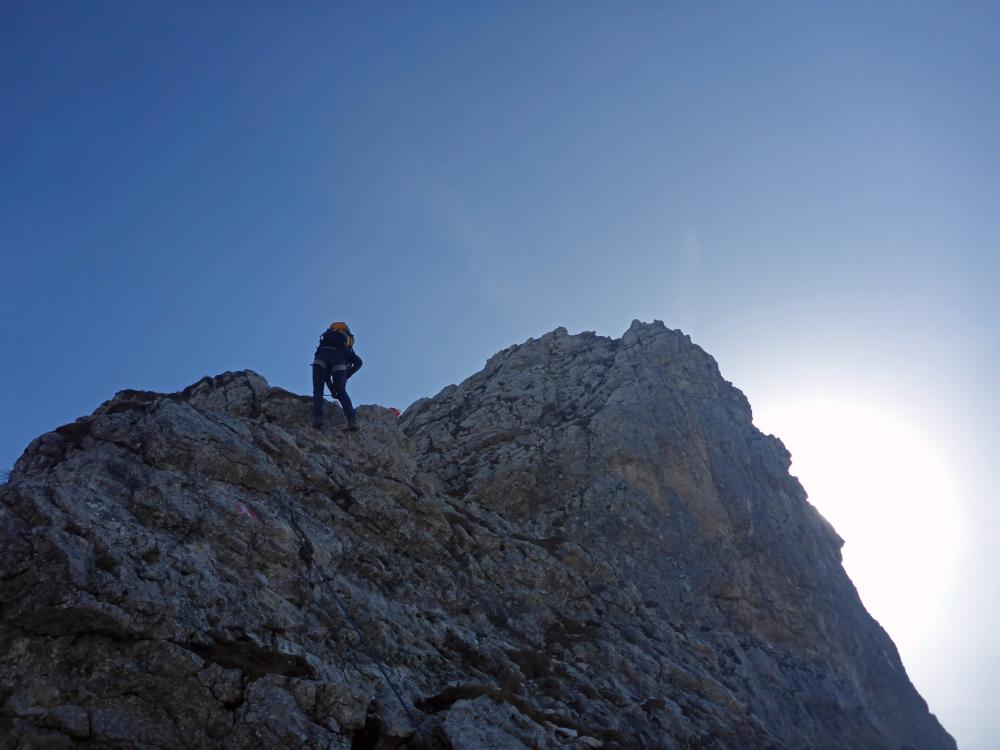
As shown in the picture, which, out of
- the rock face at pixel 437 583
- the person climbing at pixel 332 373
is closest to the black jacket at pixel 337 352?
the person climbing at pixel 332 373

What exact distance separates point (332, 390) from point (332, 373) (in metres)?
0.52

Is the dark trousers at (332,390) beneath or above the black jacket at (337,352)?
beneath

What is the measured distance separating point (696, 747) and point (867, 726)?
15.7 meters

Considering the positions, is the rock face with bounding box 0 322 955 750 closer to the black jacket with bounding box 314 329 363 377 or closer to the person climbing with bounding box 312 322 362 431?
the person climbing with bounding box 312 322 362 431

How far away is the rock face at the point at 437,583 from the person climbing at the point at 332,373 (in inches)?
23.8

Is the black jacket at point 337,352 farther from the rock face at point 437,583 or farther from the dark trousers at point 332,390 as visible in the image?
the rock face at point 437,583

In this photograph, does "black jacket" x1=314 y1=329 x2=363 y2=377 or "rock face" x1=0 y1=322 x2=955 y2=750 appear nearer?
"rock face" x1=0 y1=322 x2=955 y2=750

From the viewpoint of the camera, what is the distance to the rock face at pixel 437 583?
34.8 ft

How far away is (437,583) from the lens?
18.3 metres

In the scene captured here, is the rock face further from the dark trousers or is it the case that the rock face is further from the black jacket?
the black jacket

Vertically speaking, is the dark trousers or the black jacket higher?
the black jacket

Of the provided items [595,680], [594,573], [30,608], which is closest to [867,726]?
[594,573]

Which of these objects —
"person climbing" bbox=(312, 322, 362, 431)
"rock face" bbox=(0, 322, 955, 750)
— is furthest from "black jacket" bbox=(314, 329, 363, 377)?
"rock face" bbox=(0, 322, 955, 750)

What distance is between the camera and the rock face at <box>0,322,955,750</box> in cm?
1062
